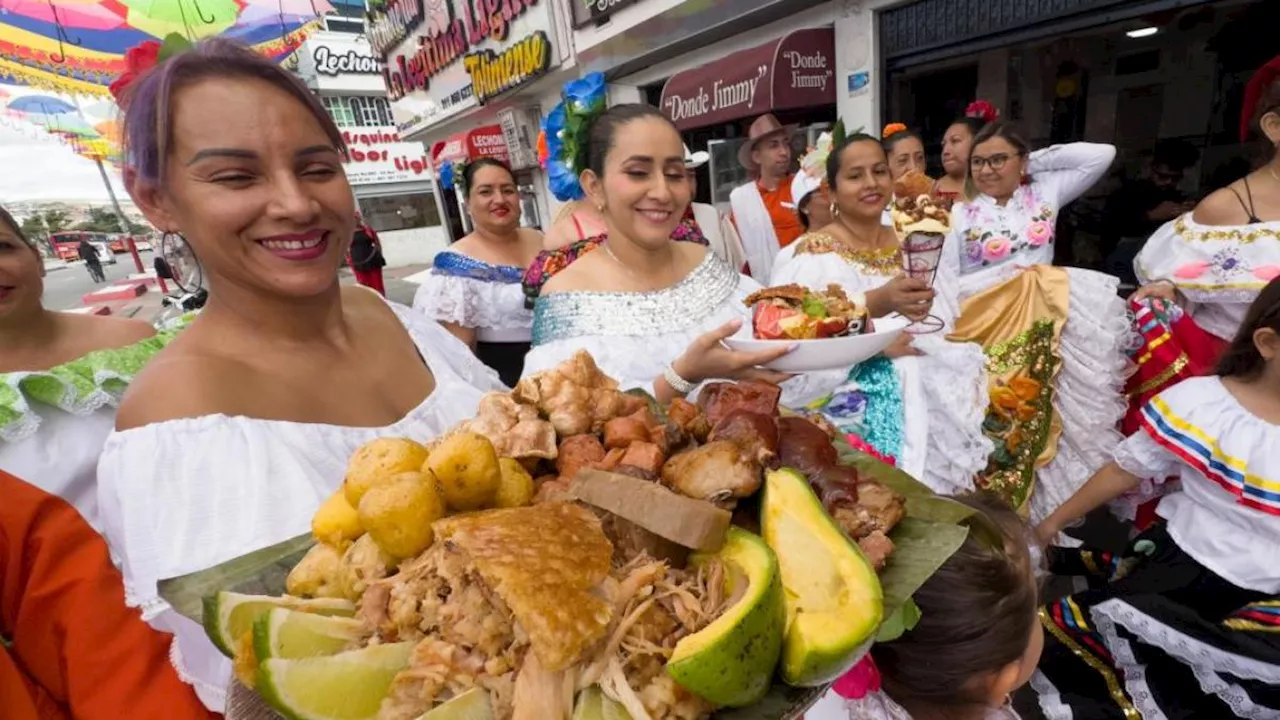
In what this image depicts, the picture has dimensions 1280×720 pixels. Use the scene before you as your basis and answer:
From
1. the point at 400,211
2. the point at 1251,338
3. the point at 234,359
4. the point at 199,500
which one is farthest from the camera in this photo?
the point at 400,211

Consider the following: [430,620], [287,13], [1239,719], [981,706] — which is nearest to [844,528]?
[430,620]

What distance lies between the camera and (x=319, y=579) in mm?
722

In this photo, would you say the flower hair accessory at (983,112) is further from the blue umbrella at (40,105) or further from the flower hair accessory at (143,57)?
the blue umbrella at (40,105)

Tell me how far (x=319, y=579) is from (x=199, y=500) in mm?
469

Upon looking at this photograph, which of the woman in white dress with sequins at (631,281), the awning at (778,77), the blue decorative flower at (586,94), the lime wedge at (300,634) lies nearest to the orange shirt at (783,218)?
the awning at (778,77)

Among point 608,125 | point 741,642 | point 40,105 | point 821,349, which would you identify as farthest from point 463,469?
point 40,105

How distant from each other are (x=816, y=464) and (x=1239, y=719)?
2.45m

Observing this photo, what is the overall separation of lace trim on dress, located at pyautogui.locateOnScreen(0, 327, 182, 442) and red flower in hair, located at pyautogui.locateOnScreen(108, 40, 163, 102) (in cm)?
72

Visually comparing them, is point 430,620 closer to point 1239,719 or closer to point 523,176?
point 1239,719

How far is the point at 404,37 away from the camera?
17469mm

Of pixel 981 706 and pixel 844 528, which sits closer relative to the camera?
pixel 844 528

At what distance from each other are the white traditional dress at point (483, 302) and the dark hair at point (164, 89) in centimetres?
283

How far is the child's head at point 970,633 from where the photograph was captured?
1.08 meters

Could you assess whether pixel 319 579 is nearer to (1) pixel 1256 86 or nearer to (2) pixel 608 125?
(2) pixel 608 125
